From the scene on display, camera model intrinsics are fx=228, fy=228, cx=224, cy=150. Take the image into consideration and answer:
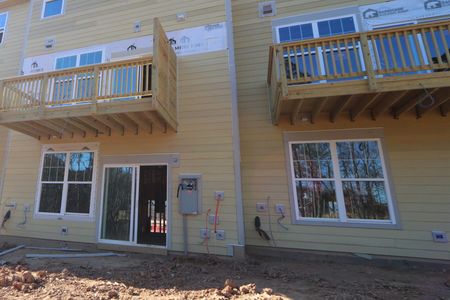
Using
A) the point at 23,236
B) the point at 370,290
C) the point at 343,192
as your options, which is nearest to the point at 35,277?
the point at 23,236

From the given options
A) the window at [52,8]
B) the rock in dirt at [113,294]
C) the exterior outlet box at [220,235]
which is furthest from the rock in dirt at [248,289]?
the window at [52,8]

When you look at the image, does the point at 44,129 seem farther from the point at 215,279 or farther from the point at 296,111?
the point at 296,111

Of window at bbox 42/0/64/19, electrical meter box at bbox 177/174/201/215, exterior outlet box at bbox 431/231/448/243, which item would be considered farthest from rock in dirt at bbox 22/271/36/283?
window at bbox 42/0/64/19

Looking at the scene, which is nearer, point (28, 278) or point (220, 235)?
point (28, 278)

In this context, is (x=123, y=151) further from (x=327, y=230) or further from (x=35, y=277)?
(x=327, y=230)

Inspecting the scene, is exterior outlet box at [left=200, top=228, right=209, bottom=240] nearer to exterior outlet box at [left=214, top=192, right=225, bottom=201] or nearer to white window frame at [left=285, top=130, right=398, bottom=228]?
exterior outlet box at [left=214, top=192, right=225, bottom=201]

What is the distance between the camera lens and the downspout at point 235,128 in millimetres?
5132

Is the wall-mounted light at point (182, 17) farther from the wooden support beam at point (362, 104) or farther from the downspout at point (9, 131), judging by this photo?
the downspout at point (9, 131)

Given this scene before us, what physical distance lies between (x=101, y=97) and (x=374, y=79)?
217 inches

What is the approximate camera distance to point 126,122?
5.70m

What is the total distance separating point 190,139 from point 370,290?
14.8 ft

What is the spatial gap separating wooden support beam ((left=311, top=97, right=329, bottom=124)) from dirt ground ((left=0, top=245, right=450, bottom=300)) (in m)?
3.10

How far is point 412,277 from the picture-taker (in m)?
4.06

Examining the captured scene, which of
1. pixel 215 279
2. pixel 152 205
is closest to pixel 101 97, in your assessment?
pixel 152 205
